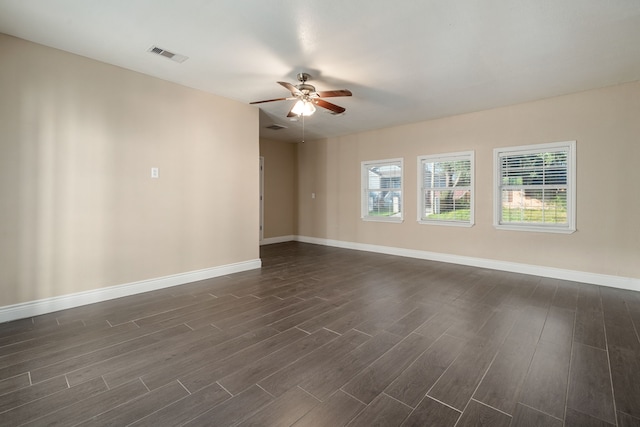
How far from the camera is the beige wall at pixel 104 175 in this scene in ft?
9.29

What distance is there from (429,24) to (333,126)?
3.59 metres

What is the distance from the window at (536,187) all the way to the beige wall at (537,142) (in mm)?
103

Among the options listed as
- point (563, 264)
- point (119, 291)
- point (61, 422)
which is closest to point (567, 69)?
point (563, 264)

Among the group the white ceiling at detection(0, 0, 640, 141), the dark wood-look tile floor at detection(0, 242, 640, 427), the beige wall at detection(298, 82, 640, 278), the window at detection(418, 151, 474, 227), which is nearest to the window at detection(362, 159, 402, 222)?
the beige wall at detection(298, 82, 640, 278)

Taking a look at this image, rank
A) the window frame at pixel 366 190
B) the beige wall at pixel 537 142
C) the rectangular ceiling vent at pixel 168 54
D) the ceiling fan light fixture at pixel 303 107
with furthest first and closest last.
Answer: the window frame at pixel 366 190 → the beige wall at pixel 537 142 → the ceiling fan light fixture at pixel 303 107 → the rectangular ceiling vent at pixel 168 54

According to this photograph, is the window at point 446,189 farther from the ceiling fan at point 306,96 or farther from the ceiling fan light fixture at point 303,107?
the ceiling fan light fixture at point 303,107

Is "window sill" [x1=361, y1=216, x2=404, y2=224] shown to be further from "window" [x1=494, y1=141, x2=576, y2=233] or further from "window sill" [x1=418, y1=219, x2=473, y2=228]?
"window" [x1=494, y1=141, x2=576, y2=233]

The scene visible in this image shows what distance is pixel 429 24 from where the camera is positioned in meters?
2.52

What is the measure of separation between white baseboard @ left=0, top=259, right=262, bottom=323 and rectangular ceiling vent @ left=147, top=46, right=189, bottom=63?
267 cm

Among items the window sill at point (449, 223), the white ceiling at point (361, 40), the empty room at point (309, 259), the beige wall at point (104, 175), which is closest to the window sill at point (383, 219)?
the window sill at point (449, 223)

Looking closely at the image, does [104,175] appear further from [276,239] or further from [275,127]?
[276,239]

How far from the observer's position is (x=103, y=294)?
3.33 metres

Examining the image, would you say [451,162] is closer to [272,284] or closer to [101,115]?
[272,284]

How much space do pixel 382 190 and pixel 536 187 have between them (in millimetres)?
2726
